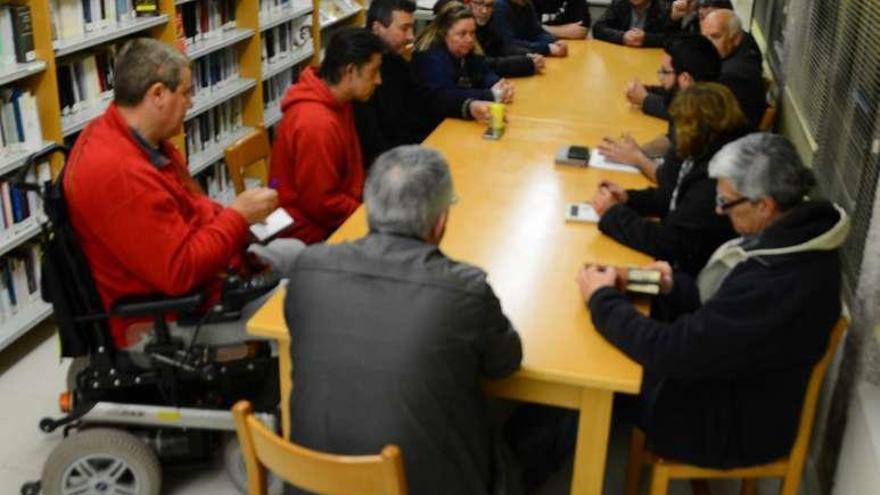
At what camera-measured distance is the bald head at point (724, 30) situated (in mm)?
4188

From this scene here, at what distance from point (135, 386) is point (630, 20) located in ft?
14.6

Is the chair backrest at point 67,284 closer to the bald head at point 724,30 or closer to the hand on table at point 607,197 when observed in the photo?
the hand on table at point 607,197

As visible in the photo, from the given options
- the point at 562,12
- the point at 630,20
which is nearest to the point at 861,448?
the point at 630,20

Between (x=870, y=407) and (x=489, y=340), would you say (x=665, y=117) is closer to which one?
(x=870, y=407)

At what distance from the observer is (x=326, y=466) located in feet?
5.25

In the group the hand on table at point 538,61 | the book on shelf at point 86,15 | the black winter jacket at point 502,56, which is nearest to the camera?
the book on shelf at point 86,15

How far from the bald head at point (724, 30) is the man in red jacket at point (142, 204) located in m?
2.60

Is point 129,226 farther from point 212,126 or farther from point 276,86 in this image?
point 276,86

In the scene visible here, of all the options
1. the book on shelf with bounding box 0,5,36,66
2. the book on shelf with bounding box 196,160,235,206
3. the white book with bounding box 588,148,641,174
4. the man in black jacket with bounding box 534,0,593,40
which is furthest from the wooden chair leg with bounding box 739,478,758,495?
the man in black jacket with bounding box 534,0,593,40

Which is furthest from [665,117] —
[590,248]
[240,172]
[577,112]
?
[240,172]

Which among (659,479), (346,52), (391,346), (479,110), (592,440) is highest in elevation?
(346,52)

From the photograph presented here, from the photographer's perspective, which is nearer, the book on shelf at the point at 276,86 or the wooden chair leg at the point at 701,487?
the wooden chair leg at the point at 701,487

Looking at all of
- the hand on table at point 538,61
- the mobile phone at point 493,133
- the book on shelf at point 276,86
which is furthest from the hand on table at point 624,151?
the book on shelf at point 276,86

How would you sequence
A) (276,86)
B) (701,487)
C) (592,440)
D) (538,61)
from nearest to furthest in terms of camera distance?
(592,440) < (701,487) < (538,61) < (276,86)
